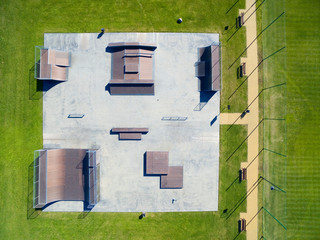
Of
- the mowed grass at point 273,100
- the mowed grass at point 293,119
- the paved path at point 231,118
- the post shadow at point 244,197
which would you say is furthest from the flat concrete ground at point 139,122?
the mowed grass at point 293,119

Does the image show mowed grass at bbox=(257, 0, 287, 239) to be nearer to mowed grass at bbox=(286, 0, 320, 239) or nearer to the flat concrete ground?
mowed grass at bbox=(286, 0, 320, 239)

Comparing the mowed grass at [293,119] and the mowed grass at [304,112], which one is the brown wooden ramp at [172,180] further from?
the mowed grass at [304,112]

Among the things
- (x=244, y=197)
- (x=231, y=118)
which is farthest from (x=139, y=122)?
(x=244, y=197)

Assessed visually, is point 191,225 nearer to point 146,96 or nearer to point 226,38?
point 146,96

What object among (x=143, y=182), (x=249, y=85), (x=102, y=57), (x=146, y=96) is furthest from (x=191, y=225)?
(x=102, y=57)

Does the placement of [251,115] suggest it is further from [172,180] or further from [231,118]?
[172,180]

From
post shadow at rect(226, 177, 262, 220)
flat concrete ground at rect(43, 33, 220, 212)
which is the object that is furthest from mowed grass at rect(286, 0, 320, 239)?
flat concrete ground at rect(43, 33, 220, 212)
